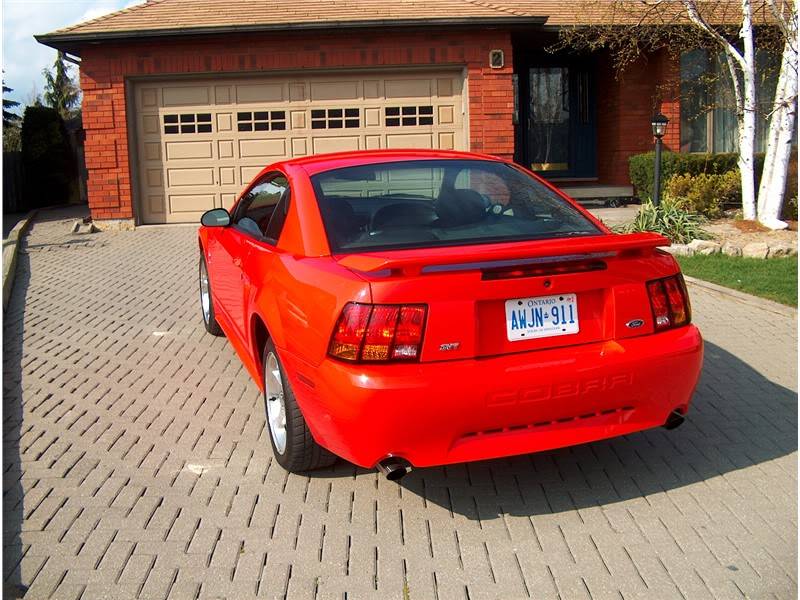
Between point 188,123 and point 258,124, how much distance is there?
4.18 feet

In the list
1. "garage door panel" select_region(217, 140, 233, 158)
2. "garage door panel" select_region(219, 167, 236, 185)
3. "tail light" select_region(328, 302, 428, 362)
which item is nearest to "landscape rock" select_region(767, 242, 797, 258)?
"tail light" select_region(328, 302, 428, 362)

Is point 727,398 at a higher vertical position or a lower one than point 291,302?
lower

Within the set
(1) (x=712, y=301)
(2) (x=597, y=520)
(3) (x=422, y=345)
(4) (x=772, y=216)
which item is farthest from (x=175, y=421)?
(4) (x=772, y=216)

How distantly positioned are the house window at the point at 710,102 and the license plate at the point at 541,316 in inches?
520

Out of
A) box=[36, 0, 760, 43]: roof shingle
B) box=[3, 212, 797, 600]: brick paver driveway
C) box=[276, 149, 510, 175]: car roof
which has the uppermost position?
box=[36, 0, 760, 43]: roof shingle

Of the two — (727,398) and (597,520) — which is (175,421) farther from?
(727,398)

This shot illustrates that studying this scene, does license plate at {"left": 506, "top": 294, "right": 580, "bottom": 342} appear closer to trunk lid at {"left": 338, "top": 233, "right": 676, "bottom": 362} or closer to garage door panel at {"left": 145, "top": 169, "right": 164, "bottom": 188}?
trunk lid at {"left": 338, "top": 233, "right": 676, "bottom": 362}

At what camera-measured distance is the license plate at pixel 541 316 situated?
11.5ft

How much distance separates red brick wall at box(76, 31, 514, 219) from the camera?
568 inches

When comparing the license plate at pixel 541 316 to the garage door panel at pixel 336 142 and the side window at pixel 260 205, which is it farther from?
the garage door panel at pixel 336 142

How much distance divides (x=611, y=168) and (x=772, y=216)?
17.0 feet

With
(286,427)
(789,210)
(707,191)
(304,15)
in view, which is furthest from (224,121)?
(286,427)

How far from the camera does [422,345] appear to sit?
132 inches

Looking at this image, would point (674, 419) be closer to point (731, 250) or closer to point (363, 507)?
point (363, 507)
